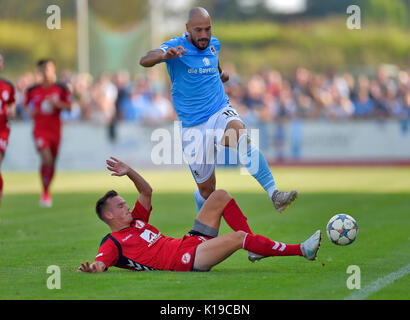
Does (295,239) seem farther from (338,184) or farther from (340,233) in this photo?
(338,184)

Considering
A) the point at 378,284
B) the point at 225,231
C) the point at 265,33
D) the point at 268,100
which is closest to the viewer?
the point at 378,284

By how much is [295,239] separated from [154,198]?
278 inches

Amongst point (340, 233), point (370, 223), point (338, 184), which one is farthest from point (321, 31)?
point (340, 233)

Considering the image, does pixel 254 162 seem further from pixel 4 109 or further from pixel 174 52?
pixel 4 109

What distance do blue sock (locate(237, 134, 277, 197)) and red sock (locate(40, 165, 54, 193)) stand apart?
317 inches

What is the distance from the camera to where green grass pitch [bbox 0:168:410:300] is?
7.18 meters

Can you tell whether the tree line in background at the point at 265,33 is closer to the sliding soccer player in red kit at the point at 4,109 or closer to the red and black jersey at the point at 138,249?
the sliding soccer player in red kit at the point at 4,109

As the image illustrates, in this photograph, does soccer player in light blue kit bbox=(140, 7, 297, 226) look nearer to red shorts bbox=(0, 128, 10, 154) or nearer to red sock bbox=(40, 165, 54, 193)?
red shorts bbox=(0, 128, 10, 154)

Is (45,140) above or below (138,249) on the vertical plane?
above

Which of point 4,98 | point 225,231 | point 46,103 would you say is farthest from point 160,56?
point 46,103

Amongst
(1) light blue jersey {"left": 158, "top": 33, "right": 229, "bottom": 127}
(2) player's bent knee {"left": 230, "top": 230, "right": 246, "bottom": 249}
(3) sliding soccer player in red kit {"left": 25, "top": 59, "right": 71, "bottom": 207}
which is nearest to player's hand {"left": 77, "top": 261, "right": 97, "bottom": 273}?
(2) player's bent knee {"left": 230, "top": 230, "right": 246, "bottom": 249}

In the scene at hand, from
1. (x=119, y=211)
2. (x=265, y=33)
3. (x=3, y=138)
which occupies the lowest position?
(x=119, y=211)

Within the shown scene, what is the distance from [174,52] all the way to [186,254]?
2.33 meters

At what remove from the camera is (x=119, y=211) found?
8.09m
